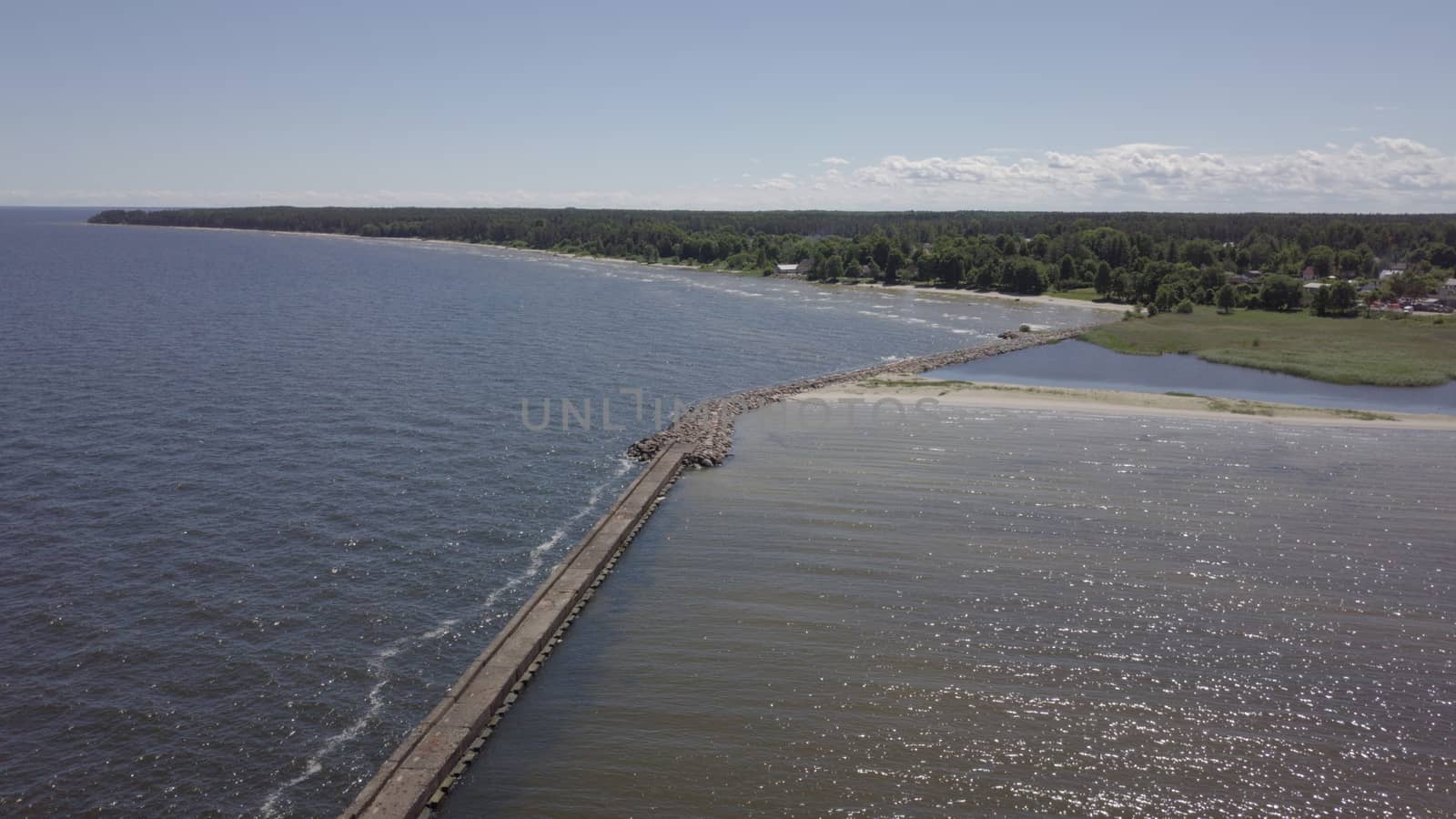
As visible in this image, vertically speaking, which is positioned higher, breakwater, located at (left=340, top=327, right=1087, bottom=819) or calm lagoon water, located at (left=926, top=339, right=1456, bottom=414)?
calm lagoon water, located at (left=926, top=339, right=1456, bottom=414)

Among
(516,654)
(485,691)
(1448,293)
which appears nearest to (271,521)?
(516,654)

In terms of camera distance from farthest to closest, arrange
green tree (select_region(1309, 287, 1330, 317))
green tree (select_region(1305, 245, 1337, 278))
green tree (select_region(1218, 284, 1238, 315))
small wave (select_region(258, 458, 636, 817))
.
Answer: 1. green tree (select_region(1305, 245, 1337, 278))
2. green tree (select_region(1218, 284, 1238, 315))
3. green tree (select_region(1309, 287, 1330, 317))
4. small wave (select_region(258, 458, 636, 817))

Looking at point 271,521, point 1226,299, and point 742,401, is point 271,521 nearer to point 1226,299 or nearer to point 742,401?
point 742,401

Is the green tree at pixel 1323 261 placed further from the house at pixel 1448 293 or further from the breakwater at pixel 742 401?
the breakwater at pixel 742 401

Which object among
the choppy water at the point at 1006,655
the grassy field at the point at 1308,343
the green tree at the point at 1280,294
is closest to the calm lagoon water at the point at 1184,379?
the grassy field at the point at 1308,343

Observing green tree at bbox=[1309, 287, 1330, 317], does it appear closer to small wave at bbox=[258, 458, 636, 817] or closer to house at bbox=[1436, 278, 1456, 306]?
house at bbox=[1436, 278, 1456, 306]

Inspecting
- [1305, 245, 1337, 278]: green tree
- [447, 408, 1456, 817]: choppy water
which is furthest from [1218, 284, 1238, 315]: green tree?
[447, 408, 1456, 817]: choppy water

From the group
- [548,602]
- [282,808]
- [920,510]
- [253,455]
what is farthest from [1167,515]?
[253,455]
